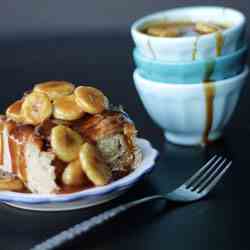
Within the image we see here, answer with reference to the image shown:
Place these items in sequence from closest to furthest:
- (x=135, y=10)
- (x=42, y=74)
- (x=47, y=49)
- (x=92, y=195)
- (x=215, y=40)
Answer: (x=92, y=195)
(x=215, y=40)
(x=42, y=74)
(x=47, y=49)
(x=135, y=10)

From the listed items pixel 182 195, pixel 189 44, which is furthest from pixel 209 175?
pixel 189 44

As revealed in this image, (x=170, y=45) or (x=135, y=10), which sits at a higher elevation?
(x=170, y=45)

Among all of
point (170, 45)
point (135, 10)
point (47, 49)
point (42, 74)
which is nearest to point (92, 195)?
point (170, 45)

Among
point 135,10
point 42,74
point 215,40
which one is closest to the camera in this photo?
point 215,40

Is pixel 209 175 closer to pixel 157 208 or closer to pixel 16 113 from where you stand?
pixel 157 208

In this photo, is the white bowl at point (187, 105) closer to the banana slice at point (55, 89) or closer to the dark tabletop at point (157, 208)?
the dark tabletop at point (157, 208)

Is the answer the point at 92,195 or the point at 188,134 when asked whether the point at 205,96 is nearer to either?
the point at 188,134

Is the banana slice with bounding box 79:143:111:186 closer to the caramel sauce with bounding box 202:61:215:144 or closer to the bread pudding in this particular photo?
the bread pudding
